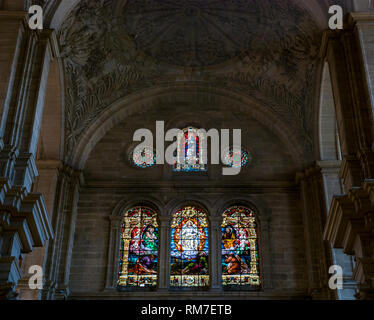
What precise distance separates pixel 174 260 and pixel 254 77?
22.5 feet

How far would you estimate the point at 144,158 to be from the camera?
20203 mm

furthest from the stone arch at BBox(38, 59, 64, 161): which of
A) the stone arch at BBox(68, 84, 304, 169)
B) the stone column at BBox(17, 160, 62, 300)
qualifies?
the stone arch at BBox(68, 84, 304, 169)

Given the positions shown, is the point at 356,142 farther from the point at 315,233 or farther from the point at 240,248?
the point at 240,248

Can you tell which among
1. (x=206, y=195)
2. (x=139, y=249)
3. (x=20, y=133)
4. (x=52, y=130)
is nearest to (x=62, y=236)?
(x=139, y=249)

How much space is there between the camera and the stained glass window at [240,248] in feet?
59.2

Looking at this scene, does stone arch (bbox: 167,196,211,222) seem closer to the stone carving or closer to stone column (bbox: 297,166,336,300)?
stone column (bbox: 297,166,336,300)

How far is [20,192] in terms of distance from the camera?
10922 millimetres

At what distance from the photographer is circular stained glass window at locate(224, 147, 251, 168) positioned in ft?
65.7

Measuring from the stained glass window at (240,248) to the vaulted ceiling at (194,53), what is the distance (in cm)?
319

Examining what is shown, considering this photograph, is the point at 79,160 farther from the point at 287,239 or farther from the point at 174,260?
the point at 287,239

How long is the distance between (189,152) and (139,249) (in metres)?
3.98

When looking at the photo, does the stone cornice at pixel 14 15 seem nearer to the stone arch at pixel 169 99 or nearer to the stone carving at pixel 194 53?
the stone carving at pixel 194 53
